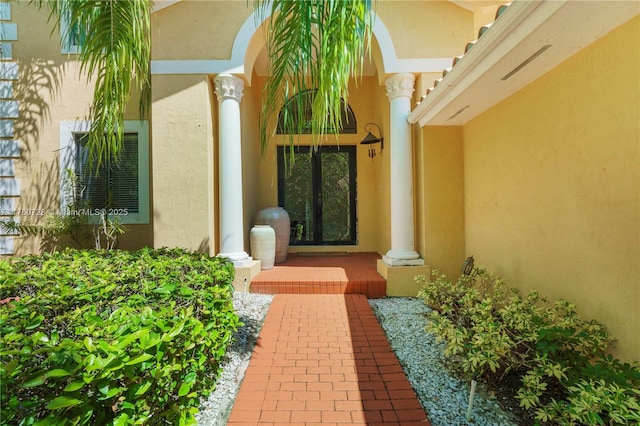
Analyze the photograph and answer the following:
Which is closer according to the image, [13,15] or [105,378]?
[105,378]

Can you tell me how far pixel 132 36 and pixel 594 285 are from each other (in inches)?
168

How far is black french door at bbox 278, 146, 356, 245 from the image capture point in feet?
27.3

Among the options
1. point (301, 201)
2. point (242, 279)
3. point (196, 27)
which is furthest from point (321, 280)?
point (196, 27)

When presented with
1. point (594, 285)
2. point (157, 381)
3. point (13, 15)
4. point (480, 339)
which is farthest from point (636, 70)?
point (13, 15)

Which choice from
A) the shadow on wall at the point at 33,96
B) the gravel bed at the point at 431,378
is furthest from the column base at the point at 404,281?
the shadow on wall at the point at 33,96

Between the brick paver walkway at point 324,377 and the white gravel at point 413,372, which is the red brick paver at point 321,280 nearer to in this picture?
the white gravel at point 413,372

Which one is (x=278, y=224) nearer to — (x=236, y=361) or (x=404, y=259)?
(x=404, y=259)

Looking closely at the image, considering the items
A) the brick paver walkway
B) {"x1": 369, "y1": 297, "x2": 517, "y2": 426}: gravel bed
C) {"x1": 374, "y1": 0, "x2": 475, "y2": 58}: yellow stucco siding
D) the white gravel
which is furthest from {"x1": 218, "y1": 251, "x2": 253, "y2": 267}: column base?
Answer: {"x1": 374, "y1": 0, "x2": 475, "y2": 58}: yellow stucco siding

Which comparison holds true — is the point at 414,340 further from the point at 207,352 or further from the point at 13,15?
A: the point at 13,15

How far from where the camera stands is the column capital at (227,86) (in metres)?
5.34

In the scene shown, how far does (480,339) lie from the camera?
8.58 feet

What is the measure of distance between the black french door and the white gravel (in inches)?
147

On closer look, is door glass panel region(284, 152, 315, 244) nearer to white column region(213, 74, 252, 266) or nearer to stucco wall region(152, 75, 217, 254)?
white column region(213, 74, 252, 266)

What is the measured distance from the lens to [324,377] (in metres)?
2.95
